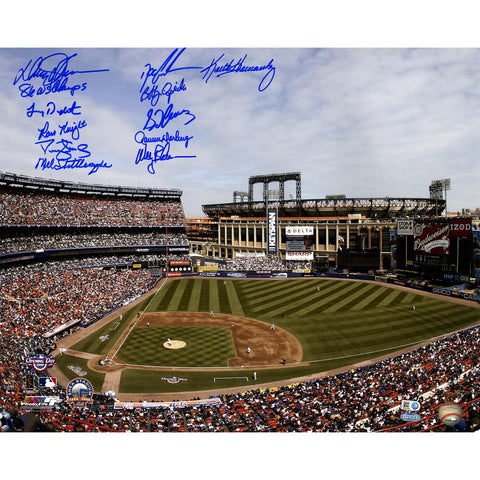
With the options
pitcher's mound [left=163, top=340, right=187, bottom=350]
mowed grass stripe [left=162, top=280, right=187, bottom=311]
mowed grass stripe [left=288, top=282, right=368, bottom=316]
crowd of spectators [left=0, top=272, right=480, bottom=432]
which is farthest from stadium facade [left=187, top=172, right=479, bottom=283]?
pitcher's mound [left=163, top=340, right=187, bottom=350]

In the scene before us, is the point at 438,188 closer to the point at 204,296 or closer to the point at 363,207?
the point at 363,207

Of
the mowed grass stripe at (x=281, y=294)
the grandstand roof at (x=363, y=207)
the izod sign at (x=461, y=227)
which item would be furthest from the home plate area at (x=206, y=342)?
the grandstand roof at (x=363, y=207)

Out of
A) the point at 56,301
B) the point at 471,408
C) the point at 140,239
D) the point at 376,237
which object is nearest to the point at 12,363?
the point at 56,301

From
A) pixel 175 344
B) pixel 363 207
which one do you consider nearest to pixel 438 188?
pixel 363 207

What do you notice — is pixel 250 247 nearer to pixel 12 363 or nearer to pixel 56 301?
pixel 56 301

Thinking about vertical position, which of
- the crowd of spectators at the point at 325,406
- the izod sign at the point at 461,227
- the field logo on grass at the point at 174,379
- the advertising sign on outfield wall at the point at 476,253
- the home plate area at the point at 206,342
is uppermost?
the izod sign at the point at 461,227

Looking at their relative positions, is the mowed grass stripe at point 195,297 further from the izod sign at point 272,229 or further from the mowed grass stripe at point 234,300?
the izod sign at point 272,229

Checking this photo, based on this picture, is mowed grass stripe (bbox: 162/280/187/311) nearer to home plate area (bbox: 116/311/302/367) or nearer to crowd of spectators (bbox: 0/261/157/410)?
home plate area (bbox: 116/311/302/367)
